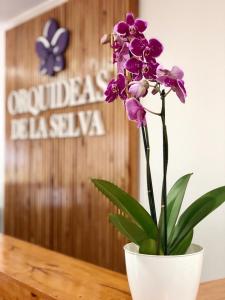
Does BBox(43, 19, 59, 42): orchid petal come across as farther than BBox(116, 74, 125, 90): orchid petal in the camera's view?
Yes

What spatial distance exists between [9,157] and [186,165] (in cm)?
257

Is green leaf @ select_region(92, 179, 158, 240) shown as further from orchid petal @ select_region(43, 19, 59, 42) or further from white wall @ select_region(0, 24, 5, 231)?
white wall @ select_region(0, 24, 5, 231)

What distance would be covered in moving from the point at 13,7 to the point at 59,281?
3667 millimetres

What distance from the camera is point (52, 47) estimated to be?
420 centimetres

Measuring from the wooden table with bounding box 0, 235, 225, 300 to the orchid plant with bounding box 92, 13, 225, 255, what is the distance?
0.33 metres

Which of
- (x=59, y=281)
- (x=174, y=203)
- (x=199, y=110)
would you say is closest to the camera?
(x=174, y=203)

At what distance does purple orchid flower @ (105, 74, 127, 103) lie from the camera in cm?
118

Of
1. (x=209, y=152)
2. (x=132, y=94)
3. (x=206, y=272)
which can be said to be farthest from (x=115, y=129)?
(x=132, y=94)

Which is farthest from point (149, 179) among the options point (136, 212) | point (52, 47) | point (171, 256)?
point (52, 47)

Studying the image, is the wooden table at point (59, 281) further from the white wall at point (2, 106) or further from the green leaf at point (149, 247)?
the white wall at point (2, 106)

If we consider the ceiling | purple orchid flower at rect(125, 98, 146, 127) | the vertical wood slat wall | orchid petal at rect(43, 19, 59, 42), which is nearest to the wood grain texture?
purple orchid flower at rect(125, 98, 146, 127)

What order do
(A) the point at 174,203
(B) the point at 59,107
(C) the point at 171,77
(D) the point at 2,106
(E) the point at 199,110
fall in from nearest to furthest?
(C) the point at 171,77 → (A) the point at 174,203 → (E) the point at 199,110 → (B) the point at 59,107 → (D) the point at 2,106

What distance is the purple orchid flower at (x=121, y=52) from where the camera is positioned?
46.6 inches

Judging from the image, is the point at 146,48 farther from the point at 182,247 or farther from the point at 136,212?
the point at 182,247
